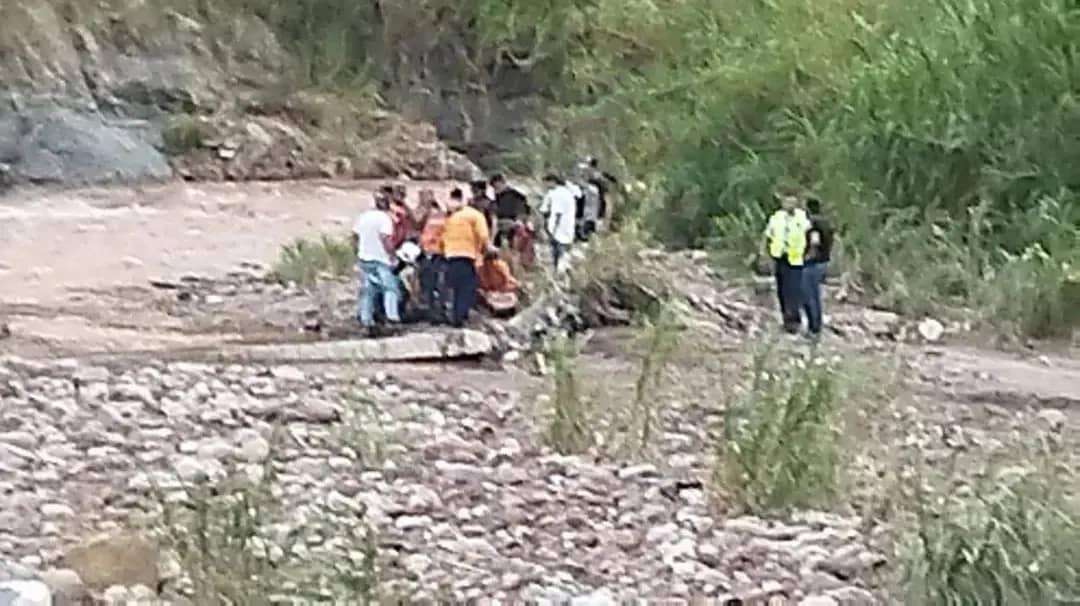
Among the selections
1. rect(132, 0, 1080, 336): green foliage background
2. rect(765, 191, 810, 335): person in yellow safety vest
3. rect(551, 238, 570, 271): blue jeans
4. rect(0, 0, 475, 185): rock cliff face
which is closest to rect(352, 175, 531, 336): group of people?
rect(551, 238, 570, 271): blue jeans

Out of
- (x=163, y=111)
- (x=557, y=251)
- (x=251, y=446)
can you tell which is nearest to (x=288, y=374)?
(x=251, y=446)

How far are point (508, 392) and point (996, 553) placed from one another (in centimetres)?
559

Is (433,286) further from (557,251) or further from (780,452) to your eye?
(780,452)

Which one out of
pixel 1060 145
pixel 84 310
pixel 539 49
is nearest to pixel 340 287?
pixel 84 310

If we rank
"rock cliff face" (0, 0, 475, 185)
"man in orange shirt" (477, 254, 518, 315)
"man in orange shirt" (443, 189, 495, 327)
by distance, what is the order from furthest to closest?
"rock cliff face" (0, 0, 475, 185)
"man in orange shirt" (477, 254, 518, 315)
"man in orange shirt" (443, 189, 495, 327)

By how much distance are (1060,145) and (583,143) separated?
7892mm

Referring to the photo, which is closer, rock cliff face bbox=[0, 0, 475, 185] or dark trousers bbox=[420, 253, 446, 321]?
dark trousers bbox=[420, 253, 446, 321]

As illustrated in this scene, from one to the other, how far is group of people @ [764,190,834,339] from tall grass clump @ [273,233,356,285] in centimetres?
436

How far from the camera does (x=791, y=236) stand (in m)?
14.9

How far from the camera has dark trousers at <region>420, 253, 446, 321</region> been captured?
46.5 feet

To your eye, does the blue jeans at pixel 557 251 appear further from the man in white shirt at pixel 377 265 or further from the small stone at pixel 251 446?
the small stone at pixel 251 446

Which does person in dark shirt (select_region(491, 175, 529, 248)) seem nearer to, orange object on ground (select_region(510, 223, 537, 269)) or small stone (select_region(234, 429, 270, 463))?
orange object on ground (select_region(510, 223, 537, 269))

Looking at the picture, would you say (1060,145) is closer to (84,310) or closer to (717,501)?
(84,310)

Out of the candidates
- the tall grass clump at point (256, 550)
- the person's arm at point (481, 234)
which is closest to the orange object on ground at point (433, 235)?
the person's arm at point (481, 234)
